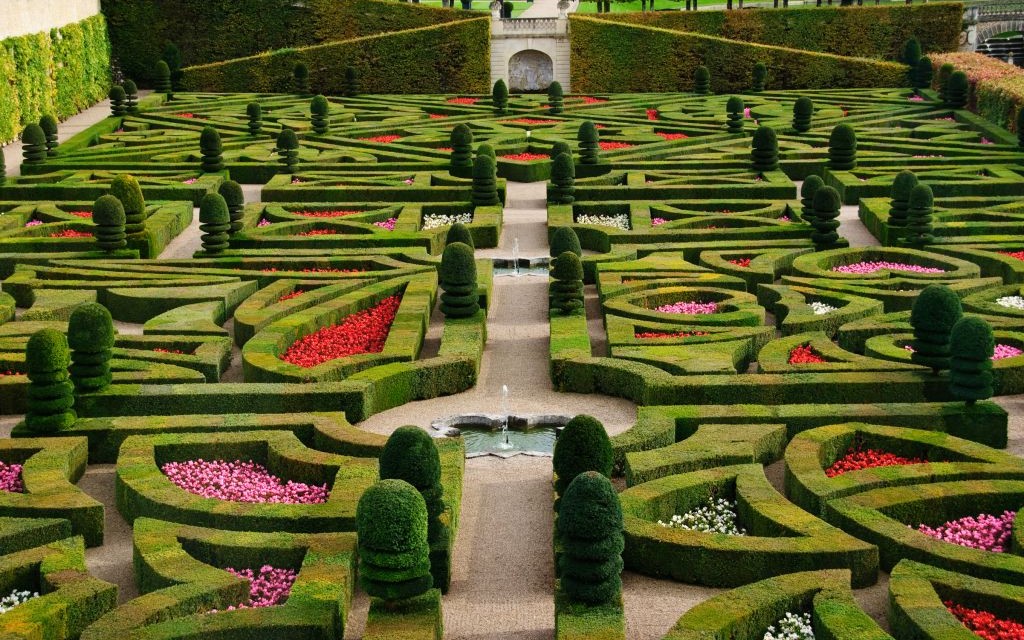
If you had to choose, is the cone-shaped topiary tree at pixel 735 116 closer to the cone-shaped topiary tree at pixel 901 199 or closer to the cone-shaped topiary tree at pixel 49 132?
the cone-shaped topiary tree at pixel 901 199

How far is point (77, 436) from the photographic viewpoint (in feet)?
58.1

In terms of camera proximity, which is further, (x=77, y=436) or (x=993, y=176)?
(x=993, y=176)

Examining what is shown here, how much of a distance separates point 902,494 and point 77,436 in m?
10.4

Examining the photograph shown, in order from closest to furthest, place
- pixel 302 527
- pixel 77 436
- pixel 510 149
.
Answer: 1. pixel 302 527
2. pixel 77 436
3. pixel 510 149

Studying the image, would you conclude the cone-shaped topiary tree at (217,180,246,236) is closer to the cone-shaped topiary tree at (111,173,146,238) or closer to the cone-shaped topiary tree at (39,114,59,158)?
the cone-shaped topiary tree at (111,173,146,238)

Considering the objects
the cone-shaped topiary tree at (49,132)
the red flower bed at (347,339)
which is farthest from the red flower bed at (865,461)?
the cone-shaped topiary tree at (49,132)

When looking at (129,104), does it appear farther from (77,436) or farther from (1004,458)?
(1004,458)

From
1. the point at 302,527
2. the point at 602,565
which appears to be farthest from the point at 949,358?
the point at 302,527

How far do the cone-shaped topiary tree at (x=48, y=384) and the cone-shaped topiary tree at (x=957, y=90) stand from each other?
3770 cm

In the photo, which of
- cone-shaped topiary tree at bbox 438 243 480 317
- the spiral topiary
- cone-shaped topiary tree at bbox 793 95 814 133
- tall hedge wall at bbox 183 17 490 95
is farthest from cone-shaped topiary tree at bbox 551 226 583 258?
tall hedge wall at bbox 183 17 490 95

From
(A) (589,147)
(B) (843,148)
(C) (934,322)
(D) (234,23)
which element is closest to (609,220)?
(A) (589,147)

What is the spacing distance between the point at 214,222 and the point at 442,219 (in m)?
6.64

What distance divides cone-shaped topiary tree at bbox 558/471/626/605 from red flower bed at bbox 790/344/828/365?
8.26 metres

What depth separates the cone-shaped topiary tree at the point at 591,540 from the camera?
1257 centimetres
